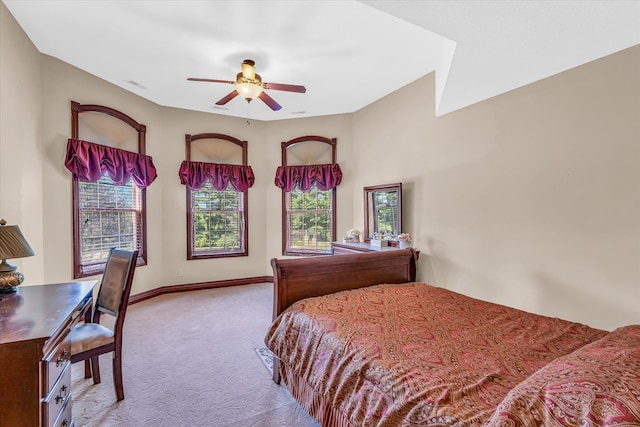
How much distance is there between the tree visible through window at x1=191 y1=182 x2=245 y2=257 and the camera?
5230 mm

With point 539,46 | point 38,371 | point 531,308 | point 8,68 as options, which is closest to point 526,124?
point 539,46

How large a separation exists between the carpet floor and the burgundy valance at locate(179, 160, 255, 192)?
2.10 m

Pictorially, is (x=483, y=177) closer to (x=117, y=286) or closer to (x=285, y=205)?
(x=285, y=205)

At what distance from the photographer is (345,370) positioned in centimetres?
153

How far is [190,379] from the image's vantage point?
248 cm

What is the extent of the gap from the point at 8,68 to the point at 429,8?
352cm

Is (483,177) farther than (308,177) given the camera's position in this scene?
No

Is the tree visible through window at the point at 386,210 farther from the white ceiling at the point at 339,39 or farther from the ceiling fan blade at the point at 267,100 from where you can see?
the ceiling fan blade at the point at 267,100

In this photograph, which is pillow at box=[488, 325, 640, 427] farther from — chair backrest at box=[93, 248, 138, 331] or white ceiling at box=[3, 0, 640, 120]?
chair backrest at box=[93, 248, 138, 331]

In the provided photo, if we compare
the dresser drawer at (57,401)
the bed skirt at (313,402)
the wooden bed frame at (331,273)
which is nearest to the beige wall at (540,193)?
the wooden bed frame at (331,273)

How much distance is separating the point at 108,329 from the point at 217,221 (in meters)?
3.22

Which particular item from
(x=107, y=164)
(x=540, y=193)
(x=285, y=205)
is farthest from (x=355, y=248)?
(x=107, y=164)

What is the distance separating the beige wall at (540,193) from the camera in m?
2.24

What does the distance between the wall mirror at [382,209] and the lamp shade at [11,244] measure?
3653 millimetres
